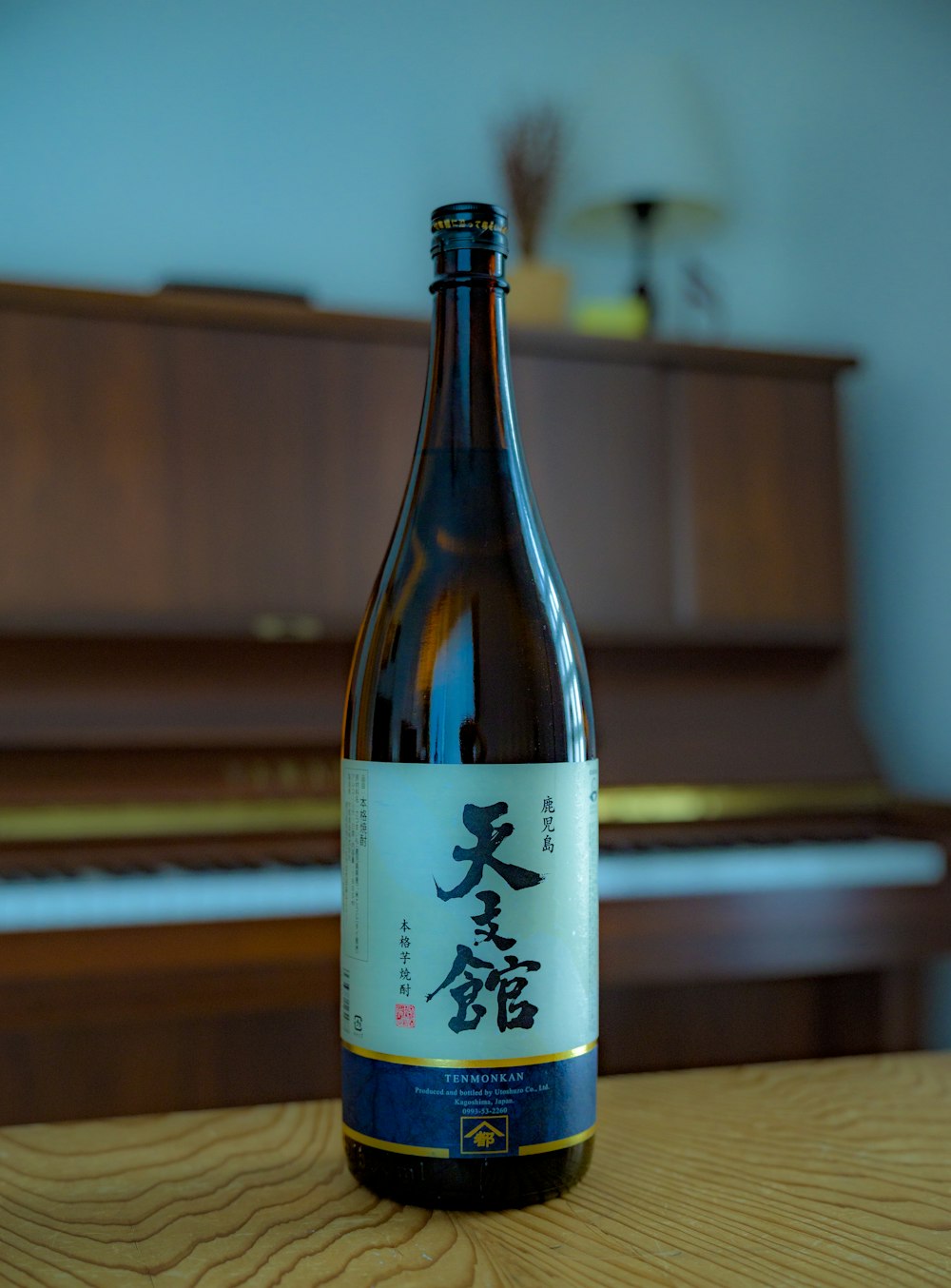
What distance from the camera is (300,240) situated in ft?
8.38

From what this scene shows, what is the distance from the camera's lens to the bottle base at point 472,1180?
0.50 m

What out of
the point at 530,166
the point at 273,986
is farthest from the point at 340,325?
the point at 273,986

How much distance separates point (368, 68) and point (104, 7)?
55 centimetres

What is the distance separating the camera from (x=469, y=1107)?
50cm

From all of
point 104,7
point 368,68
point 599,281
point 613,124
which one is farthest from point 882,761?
point 104,7

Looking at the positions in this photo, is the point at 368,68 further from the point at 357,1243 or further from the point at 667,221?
the point at 357,1243

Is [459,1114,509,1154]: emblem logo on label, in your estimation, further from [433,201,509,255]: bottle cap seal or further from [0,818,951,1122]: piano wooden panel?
[0,818,951,1122]: piano wooden panel

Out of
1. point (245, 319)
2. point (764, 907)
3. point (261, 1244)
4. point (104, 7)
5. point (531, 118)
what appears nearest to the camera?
point (261, 1244)

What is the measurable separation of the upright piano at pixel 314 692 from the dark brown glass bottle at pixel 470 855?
3.59 feet

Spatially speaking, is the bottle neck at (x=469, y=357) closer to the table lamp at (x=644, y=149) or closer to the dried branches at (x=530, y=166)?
the table lamp at (x=644, y=149)

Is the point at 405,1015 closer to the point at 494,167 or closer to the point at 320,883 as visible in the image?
the point at 320,883

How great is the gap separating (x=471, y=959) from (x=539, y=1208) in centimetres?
11

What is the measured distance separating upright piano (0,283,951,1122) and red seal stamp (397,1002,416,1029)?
113 centimetres

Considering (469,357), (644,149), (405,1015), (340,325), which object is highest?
(644,149)
